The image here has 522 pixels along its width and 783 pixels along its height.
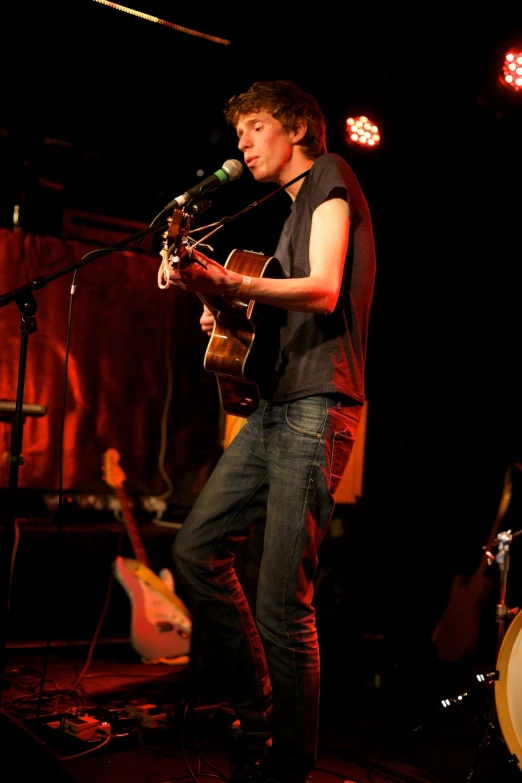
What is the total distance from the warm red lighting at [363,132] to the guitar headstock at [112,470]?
2.71 m

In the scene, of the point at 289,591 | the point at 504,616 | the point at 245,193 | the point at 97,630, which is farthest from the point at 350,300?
the point at 245,193

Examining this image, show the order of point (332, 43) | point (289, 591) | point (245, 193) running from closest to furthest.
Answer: point (289, 591)
point (332, 43)
point (245, 193)

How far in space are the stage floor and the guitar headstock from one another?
1212mm

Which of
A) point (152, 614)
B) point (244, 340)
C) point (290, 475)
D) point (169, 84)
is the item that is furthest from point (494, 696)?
point (169, 84)

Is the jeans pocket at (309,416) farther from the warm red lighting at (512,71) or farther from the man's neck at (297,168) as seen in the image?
the warm red lighting at (512,71)

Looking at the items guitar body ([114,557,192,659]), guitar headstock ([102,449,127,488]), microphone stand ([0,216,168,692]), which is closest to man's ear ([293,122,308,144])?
microphone stand ([0,216,168,692])

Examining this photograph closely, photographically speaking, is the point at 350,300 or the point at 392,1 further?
the point at 392,1

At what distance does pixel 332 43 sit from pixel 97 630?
4053 millimetres

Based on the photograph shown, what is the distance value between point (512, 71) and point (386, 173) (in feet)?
4.24

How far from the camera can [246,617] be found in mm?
2719

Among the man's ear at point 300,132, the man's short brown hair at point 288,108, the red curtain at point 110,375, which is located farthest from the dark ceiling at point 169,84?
the man's ear at point 300,132

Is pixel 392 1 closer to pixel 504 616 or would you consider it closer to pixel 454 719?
pixel 504 616

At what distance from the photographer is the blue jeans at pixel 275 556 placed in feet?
7.89

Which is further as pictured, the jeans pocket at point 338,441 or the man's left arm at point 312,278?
the jeans pocket at point 338,441
